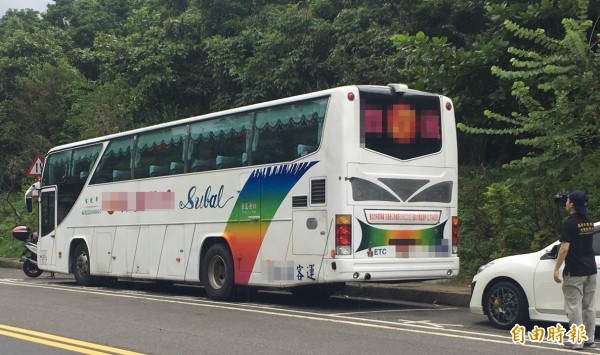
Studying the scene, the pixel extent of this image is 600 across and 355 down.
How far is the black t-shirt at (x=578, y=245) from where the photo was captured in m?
8.75

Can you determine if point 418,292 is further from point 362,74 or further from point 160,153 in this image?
point 362,74

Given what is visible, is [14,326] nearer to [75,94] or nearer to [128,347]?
[128,347]

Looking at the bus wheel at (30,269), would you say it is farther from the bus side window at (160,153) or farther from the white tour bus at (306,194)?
the bus side window at (160,153)

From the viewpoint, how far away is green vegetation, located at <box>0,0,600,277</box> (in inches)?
548

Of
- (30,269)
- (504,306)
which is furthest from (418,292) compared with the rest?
(30,269)

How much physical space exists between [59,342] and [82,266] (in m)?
9.18

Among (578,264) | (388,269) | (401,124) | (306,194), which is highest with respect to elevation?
(401,124)

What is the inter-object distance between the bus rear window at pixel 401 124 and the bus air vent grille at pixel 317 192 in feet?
2.90

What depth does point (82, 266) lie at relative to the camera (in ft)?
60.4

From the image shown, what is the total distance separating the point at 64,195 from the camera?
19.1m

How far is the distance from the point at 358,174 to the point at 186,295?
18.0 feet

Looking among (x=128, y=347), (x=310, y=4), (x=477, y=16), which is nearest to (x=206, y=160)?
(x=128, y=347)

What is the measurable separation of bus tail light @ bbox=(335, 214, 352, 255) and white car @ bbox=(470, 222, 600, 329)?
2035mm

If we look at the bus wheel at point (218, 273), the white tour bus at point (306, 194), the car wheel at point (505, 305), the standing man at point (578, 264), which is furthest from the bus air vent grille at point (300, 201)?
the standing man at point (578, 264)
